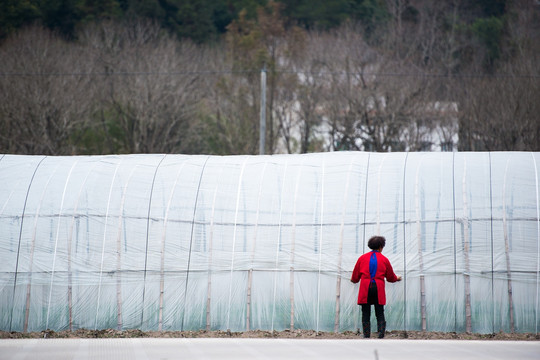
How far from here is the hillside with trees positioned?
37062 mm

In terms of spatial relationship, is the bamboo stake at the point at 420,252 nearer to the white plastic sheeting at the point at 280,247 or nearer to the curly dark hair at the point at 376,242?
the white plastic sheeting at the point at 280,247

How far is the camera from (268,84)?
143 feet

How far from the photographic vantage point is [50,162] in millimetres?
16453

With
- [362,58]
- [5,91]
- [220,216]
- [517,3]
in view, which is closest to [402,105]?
[362,58]

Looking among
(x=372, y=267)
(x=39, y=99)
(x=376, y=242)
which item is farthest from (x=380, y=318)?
(x=39, y=99)

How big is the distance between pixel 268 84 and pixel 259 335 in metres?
31.4

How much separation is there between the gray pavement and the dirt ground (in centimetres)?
99

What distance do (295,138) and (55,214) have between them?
30180 mm

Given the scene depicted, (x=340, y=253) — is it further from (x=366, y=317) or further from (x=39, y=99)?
(x=39, y=99)

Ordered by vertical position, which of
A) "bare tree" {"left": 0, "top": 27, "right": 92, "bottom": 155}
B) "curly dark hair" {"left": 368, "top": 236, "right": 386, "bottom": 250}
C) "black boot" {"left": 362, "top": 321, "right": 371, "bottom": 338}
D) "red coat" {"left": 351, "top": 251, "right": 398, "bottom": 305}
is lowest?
"black boot" {"left": 362, "top": 321, "right": 371, "bottom": 338}

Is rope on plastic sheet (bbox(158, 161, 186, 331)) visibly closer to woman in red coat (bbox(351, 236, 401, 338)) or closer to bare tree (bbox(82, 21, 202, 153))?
woman in red coat (bbox(351, 236, 401, 338))

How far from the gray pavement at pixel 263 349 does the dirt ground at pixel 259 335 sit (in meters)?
0.99

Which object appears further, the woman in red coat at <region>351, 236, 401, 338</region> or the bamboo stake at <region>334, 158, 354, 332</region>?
the bamboo stake at <region>334, 158, 354, 332</region>

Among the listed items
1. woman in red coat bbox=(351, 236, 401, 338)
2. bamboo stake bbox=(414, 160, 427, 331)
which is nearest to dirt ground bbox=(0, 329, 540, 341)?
bamboo stake bbox=(414, 160, 427, 331)
